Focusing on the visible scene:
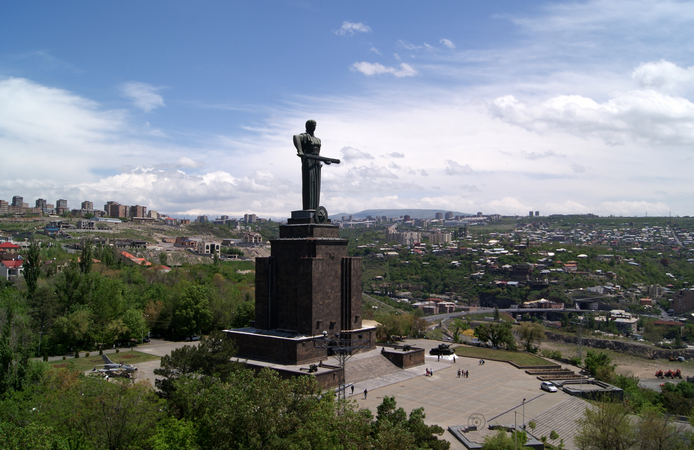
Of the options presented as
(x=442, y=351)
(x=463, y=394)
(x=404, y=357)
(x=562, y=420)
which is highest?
(x=404, y=357)

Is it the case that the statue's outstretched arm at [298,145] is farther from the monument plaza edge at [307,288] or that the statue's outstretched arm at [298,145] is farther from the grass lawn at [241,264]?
the grass lawn at [241,264]

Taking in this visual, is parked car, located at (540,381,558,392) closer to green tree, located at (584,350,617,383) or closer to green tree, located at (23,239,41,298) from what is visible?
green tree, located at (584,350,617,383)

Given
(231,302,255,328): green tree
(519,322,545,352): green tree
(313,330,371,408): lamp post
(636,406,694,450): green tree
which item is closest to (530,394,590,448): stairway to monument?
(636,406,694,450): green tree

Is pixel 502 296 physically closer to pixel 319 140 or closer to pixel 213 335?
pixel 319 140

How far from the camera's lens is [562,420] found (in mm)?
26359

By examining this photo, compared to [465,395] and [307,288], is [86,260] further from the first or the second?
[465,395]

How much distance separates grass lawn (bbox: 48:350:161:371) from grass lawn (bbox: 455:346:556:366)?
85.2 ft

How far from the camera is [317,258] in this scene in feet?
105

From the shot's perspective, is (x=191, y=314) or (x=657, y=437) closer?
(x=657, y=437)

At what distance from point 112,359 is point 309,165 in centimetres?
2148

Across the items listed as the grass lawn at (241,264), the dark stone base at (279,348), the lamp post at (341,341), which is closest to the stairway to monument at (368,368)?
the lamp post at (341,341)

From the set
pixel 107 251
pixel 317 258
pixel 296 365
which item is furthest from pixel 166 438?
pixel 107 251

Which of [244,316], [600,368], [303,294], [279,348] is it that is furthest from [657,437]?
[244,316]

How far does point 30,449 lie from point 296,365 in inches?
701
